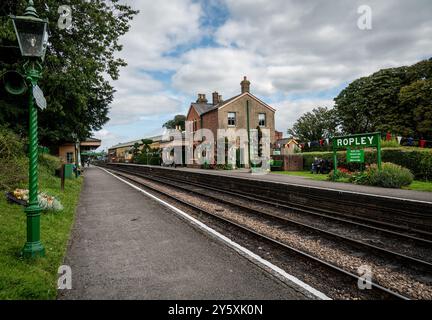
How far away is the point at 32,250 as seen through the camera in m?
4.62

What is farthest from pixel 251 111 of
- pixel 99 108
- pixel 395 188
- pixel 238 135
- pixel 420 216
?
pixel 420 216

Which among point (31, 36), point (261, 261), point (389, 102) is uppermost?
point (389, 102)

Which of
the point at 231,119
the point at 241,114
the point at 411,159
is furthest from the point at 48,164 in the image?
the point at 241,114

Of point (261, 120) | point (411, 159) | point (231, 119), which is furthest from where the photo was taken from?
point (261, 120)

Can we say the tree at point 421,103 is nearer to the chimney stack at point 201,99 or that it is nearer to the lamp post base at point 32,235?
the chimney stack at point 201,99

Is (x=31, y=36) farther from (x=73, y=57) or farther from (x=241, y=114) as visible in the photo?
(x=241, y=114)

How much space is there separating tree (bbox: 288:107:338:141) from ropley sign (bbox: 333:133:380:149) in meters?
52.9

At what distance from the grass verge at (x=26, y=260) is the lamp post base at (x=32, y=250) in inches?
3.5

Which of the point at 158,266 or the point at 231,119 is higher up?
the point at 231,119

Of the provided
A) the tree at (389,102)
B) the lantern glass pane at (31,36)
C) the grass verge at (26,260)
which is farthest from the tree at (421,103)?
the lantern glass pane at (31,36)

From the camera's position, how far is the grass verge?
12.0ft

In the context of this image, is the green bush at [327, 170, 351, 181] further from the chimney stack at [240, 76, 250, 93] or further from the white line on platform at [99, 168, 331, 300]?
the chimney stack at [240, 76, 250, 93]

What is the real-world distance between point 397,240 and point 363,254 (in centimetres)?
160

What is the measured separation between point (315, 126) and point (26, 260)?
70.8 meters
